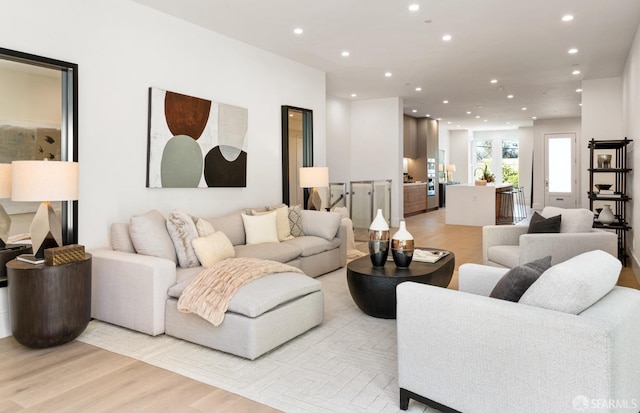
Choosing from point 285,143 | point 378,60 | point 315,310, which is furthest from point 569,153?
point 315,310

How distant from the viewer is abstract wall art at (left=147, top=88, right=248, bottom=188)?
4.47 meters

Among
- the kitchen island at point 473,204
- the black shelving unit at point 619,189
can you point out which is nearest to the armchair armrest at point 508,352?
the black shelving unit at point 619,189

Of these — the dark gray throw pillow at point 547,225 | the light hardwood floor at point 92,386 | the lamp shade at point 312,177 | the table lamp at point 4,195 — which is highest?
the lamp shade at point 312,177

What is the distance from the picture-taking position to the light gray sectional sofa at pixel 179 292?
2.88 meters

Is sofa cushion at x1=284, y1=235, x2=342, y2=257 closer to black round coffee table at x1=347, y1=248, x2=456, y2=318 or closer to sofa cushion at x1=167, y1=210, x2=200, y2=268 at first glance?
black round coffee table at x1=347, y1=248, x2=456, y2=318

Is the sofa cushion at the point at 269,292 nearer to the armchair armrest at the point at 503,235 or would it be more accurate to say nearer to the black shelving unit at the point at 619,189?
the armchair armrest at the point at 503,235

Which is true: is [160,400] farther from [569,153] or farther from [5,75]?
[569,153]

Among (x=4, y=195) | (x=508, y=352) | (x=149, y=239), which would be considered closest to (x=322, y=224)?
(x=149, y=239)

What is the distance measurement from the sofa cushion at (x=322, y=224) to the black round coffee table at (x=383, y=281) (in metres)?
1.63

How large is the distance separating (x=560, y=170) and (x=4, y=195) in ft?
47.2

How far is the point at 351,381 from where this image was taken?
2521mm

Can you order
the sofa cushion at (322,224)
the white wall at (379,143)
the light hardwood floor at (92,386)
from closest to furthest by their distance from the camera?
the light hardwood floor at (92,386) → the sofa cushion at (322,224) → the white wall at (379,143)

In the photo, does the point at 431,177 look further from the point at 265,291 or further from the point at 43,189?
the point at 43,189

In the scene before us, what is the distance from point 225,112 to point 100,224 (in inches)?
81.1
